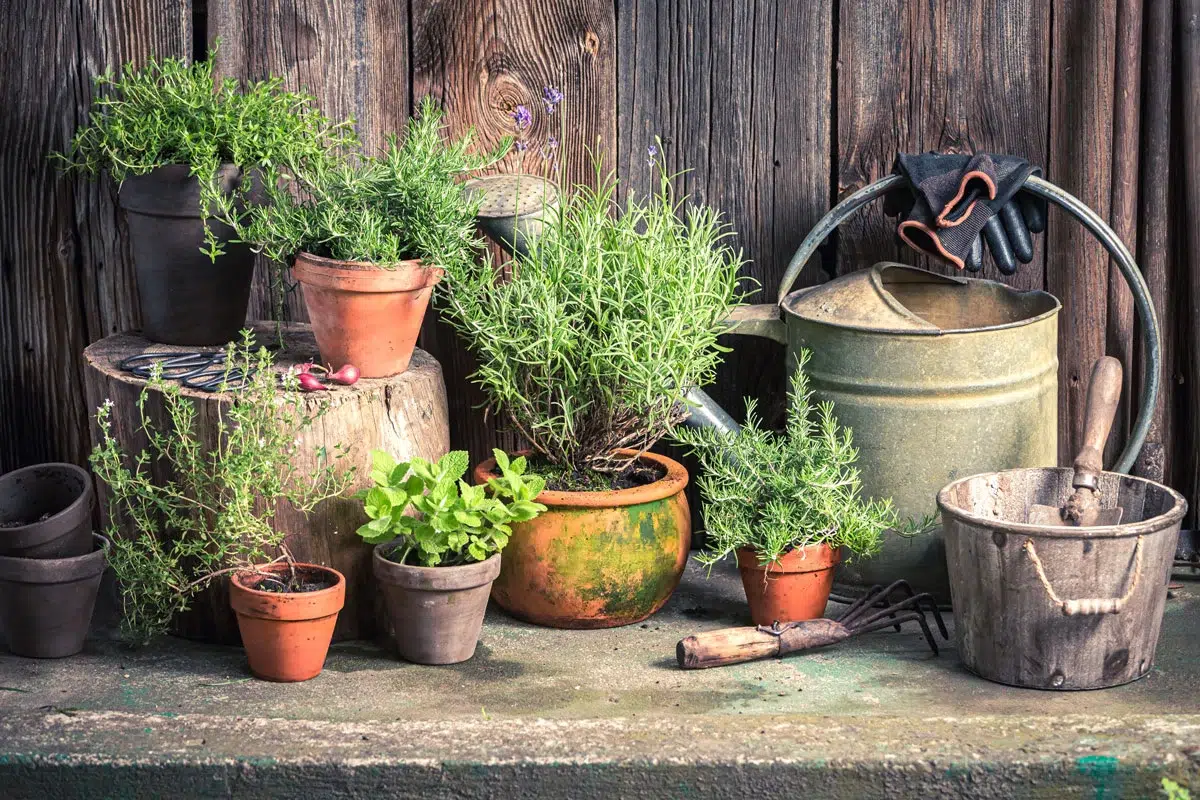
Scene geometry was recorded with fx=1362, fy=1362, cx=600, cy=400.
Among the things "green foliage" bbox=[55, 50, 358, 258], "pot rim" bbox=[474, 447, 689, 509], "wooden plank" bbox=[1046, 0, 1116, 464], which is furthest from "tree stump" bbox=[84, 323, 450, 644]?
"wooden plank" bbox=[1046, 0, 1116, 464]

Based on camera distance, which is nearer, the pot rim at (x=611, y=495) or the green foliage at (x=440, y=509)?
the green foliage at (x=440, y=509)

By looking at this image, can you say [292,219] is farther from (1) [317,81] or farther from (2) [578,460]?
(2) [578,460]

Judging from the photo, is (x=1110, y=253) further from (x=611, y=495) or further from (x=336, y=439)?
(x=336, y=439)

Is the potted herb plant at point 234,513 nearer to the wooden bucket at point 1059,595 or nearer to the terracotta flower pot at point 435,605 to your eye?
the terracotta flower pot at point 435,605

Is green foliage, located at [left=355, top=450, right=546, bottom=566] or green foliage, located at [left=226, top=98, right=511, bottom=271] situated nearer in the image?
green foliage, located at [left=355, top=450, right=546, bottom=566]

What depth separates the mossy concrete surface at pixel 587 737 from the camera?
252 centimetres

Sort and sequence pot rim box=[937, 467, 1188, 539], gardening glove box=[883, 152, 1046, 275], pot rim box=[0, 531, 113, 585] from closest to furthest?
pot rim box=[937, 467, 1188, 539]
pot rim box=[0, 531, 113, 585]
gardening glove box=[883, 152, 1046, 275]

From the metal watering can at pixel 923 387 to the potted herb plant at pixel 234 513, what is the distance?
3.23 ft

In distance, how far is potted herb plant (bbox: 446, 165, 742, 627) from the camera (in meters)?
2.98

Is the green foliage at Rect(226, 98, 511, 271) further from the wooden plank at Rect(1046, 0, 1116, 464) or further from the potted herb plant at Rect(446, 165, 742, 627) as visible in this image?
the wooden plank at Rect(1046, 0, 1116, 464)

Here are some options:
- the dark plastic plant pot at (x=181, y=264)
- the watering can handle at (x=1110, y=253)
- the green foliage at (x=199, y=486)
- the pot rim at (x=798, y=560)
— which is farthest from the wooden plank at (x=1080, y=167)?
the dark plastic plant pot at (x=181, y=264)

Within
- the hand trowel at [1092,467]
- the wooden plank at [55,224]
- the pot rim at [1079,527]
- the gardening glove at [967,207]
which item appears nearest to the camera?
the pot rim at [1079,527]

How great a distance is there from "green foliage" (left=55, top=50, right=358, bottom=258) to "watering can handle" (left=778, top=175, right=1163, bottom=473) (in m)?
1.23

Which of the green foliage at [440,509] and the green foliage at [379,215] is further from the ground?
the green foliage at [379,215]
